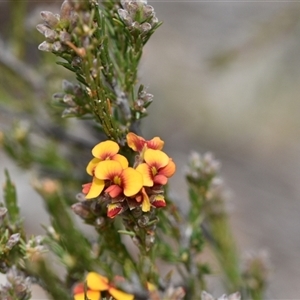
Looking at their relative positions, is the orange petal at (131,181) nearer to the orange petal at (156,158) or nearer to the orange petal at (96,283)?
the orange petal at (156,158)

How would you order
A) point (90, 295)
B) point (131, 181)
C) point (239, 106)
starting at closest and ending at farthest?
point (131, 181) < point (90, 295) < point (239, 106)

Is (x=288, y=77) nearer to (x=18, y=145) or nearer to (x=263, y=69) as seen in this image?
(x=263, y=69)

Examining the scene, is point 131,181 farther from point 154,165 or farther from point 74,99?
point 74,99

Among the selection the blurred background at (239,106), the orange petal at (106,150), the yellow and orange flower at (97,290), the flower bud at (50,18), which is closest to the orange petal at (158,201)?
the orange petal at (106,150)

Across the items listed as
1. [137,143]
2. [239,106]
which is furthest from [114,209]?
[239,106]

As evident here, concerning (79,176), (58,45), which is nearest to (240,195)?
(79,176)
